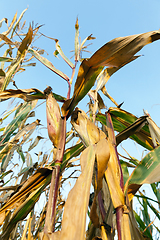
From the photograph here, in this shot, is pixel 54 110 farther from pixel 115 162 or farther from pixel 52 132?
pixel 115 162

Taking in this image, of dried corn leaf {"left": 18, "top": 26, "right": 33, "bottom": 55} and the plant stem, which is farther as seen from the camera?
dried corn leaf {"left": 18, "top": 26, "right": 33, "bottom": 55}

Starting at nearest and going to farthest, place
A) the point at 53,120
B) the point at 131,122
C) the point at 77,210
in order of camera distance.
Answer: the point at 77,210
the point at 53,120
the point at 131,122

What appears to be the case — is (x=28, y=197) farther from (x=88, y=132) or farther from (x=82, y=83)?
(x=82, y=83)

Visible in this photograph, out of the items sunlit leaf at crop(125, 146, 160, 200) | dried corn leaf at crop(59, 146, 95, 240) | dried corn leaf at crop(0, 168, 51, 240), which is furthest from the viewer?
dried corn leaf at crop(0, 168, 51, 240)

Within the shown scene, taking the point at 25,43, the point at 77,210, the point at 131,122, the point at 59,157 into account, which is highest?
the point at 25,43

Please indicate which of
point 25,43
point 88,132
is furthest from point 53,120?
point 25,43

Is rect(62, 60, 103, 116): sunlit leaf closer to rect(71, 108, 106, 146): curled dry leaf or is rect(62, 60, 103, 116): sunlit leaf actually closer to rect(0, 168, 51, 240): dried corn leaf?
rect(71, 108, 106, 146): curled dry leaf

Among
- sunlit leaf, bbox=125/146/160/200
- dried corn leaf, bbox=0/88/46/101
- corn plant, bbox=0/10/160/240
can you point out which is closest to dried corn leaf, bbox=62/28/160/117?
corn plant, bbox=0/10/160/240

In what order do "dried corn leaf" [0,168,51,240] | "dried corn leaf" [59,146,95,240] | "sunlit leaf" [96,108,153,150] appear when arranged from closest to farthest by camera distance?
"dried corn leaf" [59,146,95,240]
"dried corn leaf" [0,168,51,240]
"sunlit leaf" [96,108,153,150]

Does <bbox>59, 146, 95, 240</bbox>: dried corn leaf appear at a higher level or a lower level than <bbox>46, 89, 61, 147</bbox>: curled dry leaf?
lower

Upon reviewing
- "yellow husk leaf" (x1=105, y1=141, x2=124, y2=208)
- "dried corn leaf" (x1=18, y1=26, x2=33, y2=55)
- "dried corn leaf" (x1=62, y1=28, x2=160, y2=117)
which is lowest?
"yellow husk leaf" (x1=105, y1=141, x2=124, y2=208)

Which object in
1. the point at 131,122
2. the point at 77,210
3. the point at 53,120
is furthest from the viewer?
the point at 131,122

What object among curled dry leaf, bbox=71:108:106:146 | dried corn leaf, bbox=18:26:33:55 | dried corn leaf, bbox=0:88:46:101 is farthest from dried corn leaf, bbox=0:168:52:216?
dried corn leaf, bbox=18:26:33:55

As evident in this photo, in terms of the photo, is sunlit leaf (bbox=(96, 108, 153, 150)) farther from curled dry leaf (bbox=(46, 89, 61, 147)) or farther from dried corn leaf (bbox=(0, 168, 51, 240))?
dried corn leaf (bbox=(0, 168, 51, 240))
